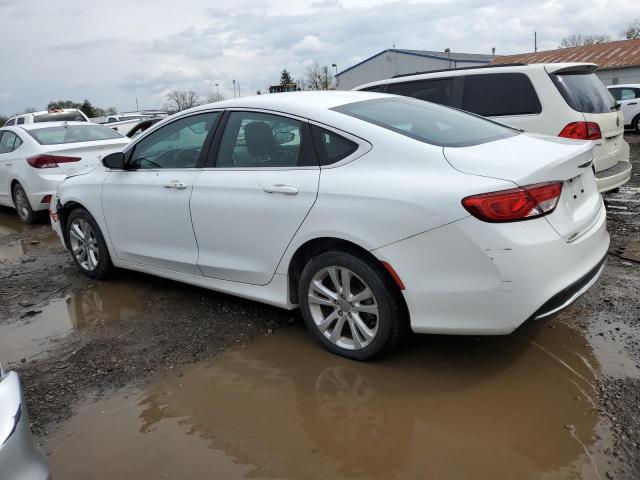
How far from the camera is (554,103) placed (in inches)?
224

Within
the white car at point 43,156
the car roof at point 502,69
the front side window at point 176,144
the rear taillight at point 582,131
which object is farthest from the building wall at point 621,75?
the front side window at point 176,144

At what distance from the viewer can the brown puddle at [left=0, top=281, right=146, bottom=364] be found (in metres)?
4.06

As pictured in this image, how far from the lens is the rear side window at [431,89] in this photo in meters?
6.64

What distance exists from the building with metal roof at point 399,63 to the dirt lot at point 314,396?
44.3 meters

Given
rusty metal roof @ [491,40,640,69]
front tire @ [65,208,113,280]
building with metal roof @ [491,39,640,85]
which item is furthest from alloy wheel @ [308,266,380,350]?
rusty metal roof @ [491,40,640,69]

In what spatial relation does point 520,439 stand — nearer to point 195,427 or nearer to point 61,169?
point 195,427

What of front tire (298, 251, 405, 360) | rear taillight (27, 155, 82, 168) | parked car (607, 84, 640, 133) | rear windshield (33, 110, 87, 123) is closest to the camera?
front tire (298, 251, 405, 360)

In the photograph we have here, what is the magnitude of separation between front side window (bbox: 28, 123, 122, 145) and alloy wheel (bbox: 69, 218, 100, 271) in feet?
11.3

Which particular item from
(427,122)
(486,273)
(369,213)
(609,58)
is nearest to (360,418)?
(486,273)

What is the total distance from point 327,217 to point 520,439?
153 cm

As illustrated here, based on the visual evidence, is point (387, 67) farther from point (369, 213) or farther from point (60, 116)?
point (369, 213)

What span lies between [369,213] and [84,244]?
3430 mm

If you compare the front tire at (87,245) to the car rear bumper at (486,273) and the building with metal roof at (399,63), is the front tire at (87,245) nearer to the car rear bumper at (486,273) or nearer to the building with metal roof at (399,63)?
the car rear bumper at (486,273)

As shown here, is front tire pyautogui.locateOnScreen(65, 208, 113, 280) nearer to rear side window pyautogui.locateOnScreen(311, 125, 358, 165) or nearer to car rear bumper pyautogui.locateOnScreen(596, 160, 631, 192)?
rear side window pyautogui.locateOnScreen(311, 125, 358, 165)
